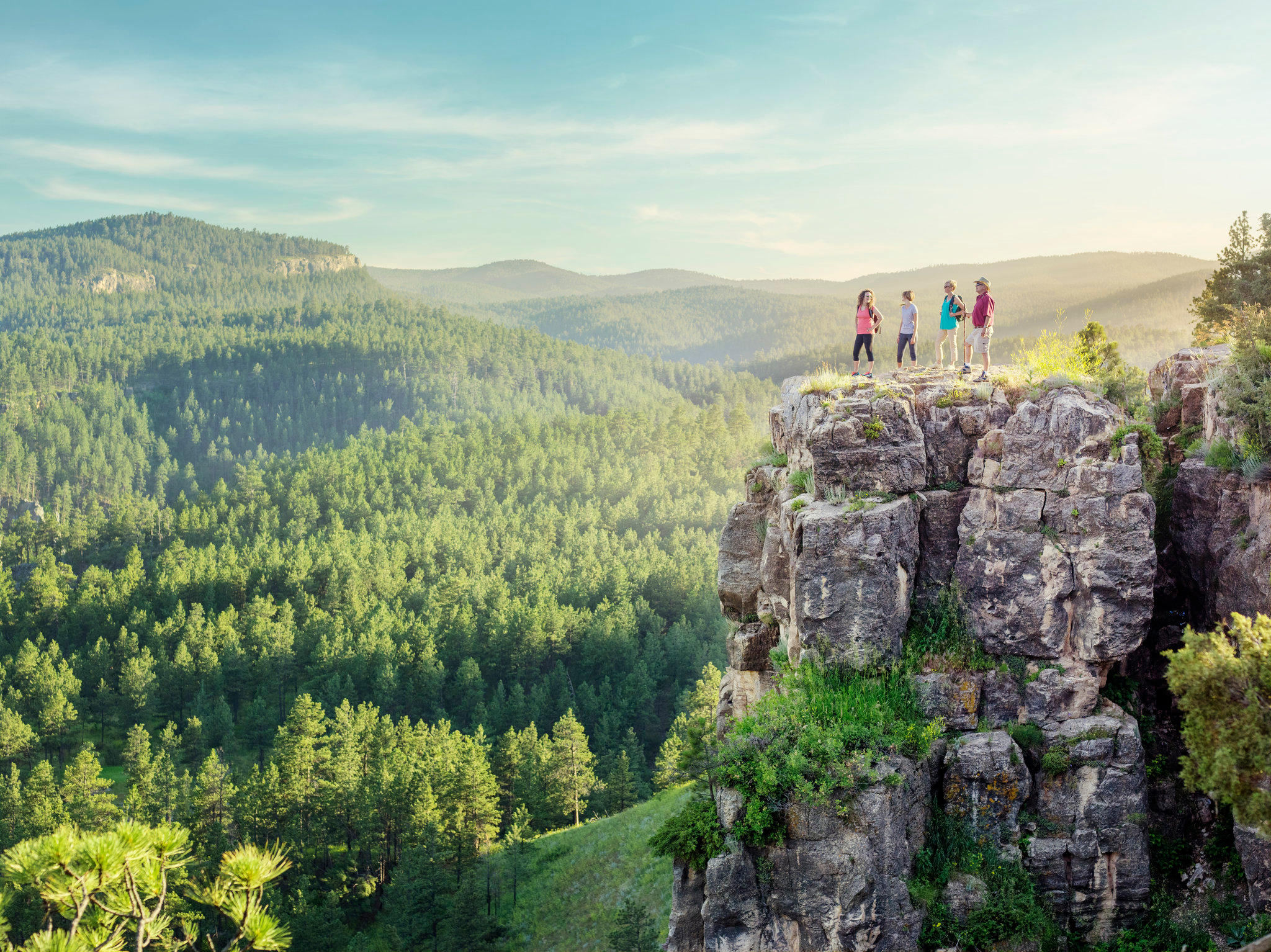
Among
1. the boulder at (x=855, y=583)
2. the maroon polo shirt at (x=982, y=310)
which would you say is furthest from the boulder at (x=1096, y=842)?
the maroon polo shirt at (x=982, y=310)

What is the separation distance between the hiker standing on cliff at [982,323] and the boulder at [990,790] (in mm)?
9205

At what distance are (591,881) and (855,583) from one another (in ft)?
110

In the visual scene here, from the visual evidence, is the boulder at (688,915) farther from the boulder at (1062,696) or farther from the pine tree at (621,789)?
the pine tree at (621,789)

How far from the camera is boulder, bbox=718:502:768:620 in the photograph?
2698cm

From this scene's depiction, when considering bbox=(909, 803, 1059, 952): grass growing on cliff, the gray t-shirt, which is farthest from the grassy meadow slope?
the gray t-shirt

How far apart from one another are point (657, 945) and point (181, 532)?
101111 mm

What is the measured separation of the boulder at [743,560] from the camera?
26984 millimetres

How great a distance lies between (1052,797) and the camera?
A: 749 inches

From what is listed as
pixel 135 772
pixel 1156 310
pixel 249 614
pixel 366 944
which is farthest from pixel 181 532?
pixel 1156 310

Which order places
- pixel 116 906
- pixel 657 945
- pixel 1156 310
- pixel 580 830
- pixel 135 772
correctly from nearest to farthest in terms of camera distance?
pixel 116 906, pixel 657 945, pixel 580 830, pixel 135 772, pixel 1156 310

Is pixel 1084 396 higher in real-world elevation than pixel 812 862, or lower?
higher

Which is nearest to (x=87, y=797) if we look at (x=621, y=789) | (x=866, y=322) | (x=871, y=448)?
(x=621, y=789)

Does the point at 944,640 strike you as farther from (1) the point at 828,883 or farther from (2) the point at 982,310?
(2) the point at 982,310

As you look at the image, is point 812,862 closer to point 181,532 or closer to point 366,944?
point 366,944
